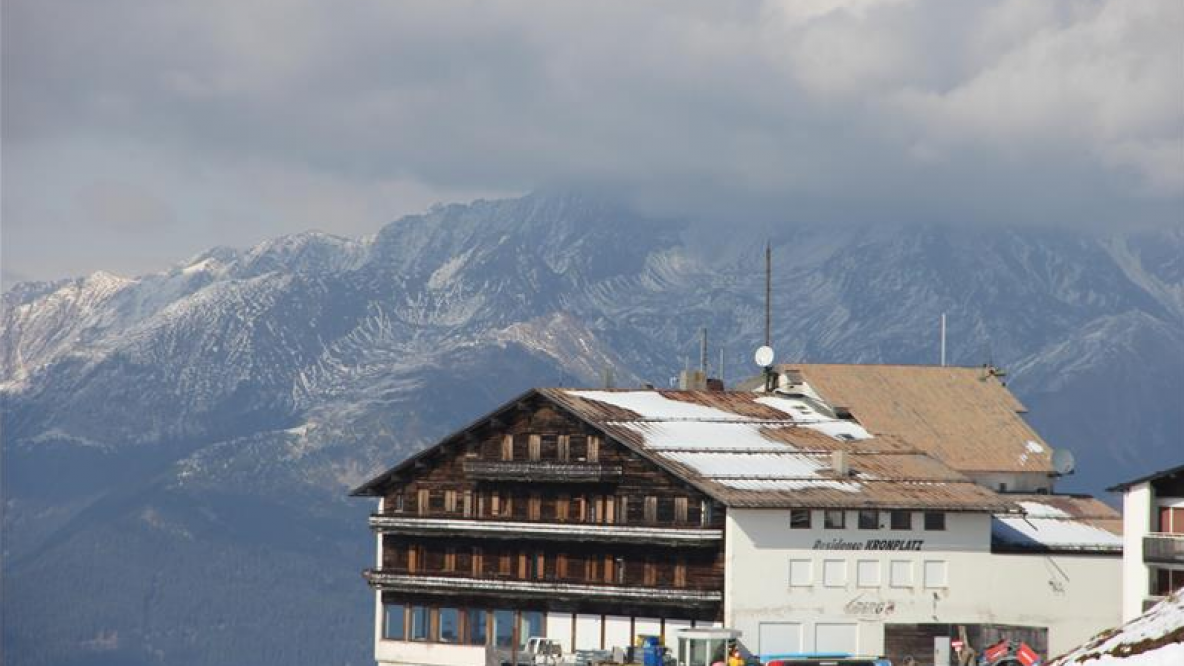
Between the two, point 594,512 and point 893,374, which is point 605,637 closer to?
point 594,512

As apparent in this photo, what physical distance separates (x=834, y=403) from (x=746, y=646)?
102ft

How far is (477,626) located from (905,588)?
25237 mm

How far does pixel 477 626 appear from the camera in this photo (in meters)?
154

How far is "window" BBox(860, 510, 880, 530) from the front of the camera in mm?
144375

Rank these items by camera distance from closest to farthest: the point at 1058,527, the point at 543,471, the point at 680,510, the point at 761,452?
the point at 680,510, the point at 761,452, the point at 543,471, the point at 1058,527

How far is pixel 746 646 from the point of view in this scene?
141125 millimetres

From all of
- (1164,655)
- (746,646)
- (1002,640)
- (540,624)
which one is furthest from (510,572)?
(1164,655)

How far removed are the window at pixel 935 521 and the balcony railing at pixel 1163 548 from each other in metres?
16.0

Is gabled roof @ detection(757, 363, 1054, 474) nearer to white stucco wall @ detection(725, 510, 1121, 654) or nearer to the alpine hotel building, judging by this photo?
the alpine hotel building

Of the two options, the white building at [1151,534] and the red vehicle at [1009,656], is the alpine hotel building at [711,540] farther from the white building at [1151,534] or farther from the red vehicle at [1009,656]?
the white building at [1151,534]

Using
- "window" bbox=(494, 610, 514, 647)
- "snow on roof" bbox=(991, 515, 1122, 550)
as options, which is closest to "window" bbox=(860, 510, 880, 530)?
"snow on roof" bbox=(991, 515, 1122, 550)

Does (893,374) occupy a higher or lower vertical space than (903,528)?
higher

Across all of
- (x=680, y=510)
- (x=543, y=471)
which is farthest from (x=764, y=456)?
(x=543, y=471)

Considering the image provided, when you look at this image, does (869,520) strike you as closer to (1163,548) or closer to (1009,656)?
(1009,656)
